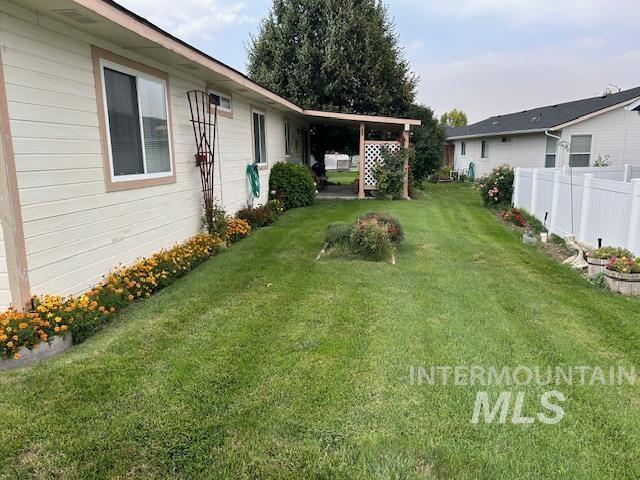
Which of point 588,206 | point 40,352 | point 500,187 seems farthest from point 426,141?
point 40,352

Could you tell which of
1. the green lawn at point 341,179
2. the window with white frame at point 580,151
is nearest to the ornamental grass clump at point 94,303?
the window with white frame at point 580,151

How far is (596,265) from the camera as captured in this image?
5574 millimetres

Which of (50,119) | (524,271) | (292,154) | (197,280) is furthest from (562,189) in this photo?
(292,154)

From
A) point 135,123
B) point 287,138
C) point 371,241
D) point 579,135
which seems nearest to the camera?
point 135,123

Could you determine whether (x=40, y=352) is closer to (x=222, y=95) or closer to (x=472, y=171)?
(x=222, y=95)

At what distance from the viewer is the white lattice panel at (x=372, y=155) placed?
14.3 meters

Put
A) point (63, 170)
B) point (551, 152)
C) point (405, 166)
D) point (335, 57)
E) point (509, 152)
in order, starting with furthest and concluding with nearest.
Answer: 1. point (509, 152)
2. point (551, 152)
3. point (335, 57)
4. point (405, 166)
5. point (63, 170)

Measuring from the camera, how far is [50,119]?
3955mm

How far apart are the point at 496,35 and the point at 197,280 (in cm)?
1767

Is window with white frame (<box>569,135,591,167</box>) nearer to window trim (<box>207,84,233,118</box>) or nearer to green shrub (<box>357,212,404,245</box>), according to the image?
green shrub (<box>357,212,404,245</box>)

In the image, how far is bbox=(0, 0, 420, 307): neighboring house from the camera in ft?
11.7

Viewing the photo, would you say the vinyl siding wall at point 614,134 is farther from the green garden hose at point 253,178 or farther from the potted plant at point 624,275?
the potted plant at point 624,275

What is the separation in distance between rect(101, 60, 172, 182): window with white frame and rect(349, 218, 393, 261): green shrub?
2.80 metres

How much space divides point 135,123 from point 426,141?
14504mm
